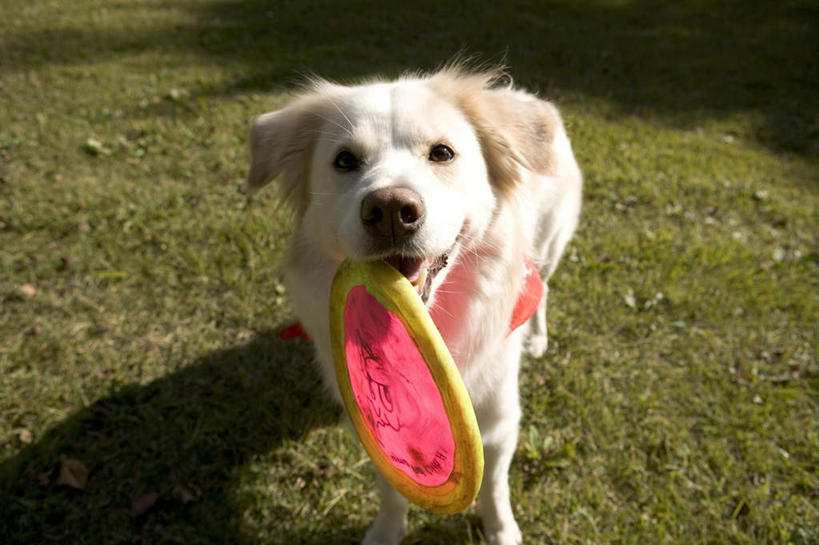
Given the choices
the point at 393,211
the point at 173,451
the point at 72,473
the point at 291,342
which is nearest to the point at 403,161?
the point at 393,211

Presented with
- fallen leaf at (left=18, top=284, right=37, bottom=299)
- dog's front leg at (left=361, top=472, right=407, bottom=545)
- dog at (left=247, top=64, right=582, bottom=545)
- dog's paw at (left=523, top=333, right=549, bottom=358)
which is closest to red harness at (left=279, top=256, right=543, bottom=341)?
dog at (left=247, top=64, right=582, bottom=545)

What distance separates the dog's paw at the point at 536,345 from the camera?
140 inches

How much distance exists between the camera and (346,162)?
2088 mm

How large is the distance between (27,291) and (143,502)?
1993 millimetres

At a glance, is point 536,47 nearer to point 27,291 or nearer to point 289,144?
point 289,144

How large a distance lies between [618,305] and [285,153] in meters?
2.72

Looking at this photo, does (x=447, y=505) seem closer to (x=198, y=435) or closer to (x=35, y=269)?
(x=198, y=435)

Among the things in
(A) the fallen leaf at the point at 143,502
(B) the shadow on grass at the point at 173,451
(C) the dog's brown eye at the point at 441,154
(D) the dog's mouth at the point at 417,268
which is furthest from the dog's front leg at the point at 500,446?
(A) the fallen leaf at the point at 143,502

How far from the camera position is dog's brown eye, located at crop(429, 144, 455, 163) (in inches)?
81.2

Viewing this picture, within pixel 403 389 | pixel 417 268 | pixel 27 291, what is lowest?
pixel 27 291

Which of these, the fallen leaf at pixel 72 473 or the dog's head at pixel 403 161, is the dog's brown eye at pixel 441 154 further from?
the fallen leaf at pixel 72 473

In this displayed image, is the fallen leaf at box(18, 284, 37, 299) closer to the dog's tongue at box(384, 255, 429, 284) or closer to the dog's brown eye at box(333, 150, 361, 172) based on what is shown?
the dog's brown eye at box(333, 150, 361, 172)

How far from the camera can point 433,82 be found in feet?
7.60

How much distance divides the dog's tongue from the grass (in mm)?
1442
